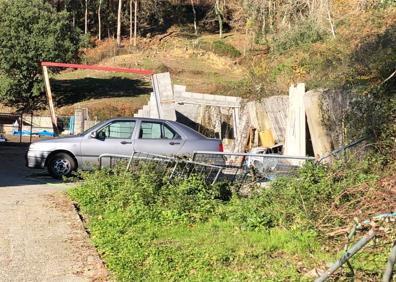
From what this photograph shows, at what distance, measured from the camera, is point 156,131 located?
14453 millimetres

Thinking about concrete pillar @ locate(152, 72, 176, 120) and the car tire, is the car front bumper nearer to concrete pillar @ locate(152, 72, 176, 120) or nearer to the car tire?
the car tire

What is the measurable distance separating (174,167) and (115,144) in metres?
3.99

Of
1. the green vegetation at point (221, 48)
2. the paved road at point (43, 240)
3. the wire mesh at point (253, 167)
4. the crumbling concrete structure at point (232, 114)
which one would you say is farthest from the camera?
the green vegetation at point (221, 48)

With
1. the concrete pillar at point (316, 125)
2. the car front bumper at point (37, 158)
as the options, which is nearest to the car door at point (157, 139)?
the car front bumper at point (37, 158)

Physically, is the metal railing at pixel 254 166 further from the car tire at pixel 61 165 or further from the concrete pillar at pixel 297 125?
the car tire at pixel 61 165

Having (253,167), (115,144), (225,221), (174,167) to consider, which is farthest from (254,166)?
(115,144)

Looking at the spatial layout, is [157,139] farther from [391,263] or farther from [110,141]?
[391,263]

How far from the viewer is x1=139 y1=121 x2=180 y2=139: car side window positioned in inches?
566

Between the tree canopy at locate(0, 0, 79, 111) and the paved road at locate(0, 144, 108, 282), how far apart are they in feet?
112

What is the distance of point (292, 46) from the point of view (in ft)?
88.8

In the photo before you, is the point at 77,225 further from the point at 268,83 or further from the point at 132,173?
the point at 268,83

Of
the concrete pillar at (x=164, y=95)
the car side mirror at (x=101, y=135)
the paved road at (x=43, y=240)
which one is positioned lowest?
the paved road at (x=43, y=240)

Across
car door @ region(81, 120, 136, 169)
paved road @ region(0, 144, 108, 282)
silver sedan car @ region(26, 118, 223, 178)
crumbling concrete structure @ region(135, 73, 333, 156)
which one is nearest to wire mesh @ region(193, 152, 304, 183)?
silver sedan car @ region(26, 118, 223, 178)

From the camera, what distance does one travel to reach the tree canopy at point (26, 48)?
147ft
